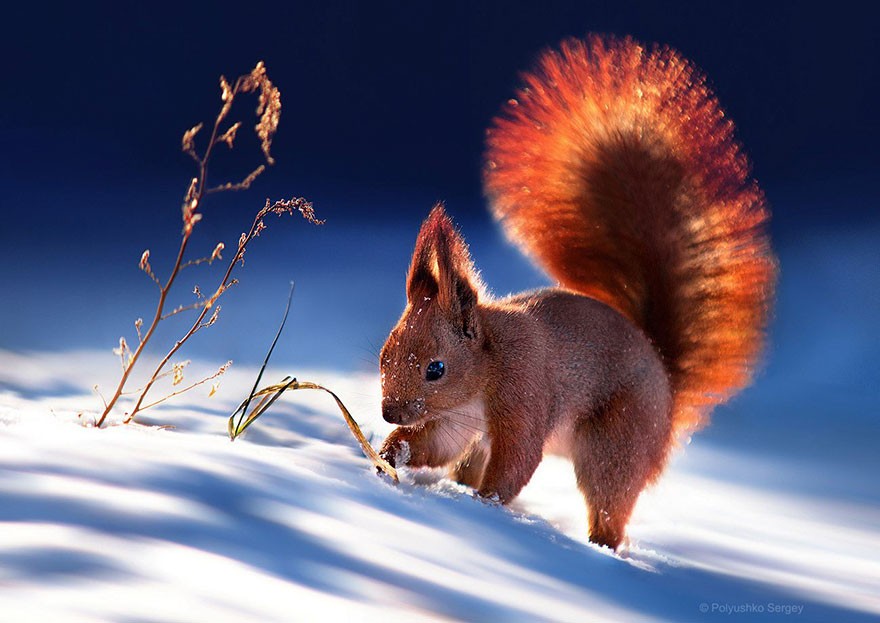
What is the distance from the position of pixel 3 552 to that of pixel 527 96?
1.65 meters

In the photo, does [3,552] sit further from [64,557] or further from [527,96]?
[527,96]

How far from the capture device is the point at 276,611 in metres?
0.78

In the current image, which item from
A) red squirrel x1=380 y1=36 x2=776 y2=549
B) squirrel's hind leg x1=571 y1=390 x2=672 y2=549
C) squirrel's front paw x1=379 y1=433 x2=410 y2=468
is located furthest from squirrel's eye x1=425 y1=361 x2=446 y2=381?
squirrel's hind leg x1=571 y1=390 x2=672 y2=549

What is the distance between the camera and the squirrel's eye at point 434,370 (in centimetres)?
179

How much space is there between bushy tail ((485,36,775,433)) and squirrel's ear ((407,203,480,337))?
409mm

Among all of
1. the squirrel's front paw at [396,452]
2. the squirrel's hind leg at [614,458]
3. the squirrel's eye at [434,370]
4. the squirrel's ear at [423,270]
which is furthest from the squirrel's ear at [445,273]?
the squirrel's hind leg at [614,458]

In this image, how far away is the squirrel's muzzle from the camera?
5.77 ft

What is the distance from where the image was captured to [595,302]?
6.88 feet

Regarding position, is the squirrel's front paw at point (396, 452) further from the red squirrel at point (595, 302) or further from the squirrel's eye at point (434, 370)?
the squirrel's eye at point (434, 370)

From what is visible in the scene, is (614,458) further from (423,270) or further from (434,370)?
(423,270)

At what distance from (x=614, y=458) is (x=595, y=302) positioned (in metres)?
0.39

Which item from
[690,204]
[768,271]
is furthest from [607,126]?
[768,271]

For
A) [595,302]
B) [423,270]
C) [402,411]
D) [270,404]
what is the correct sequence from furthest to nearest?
[595,302], [423,270], [402,411], [270,404]

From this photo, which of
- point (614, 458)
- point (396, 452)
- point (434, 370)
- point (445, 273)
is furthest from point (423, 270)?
point (614, 458)
